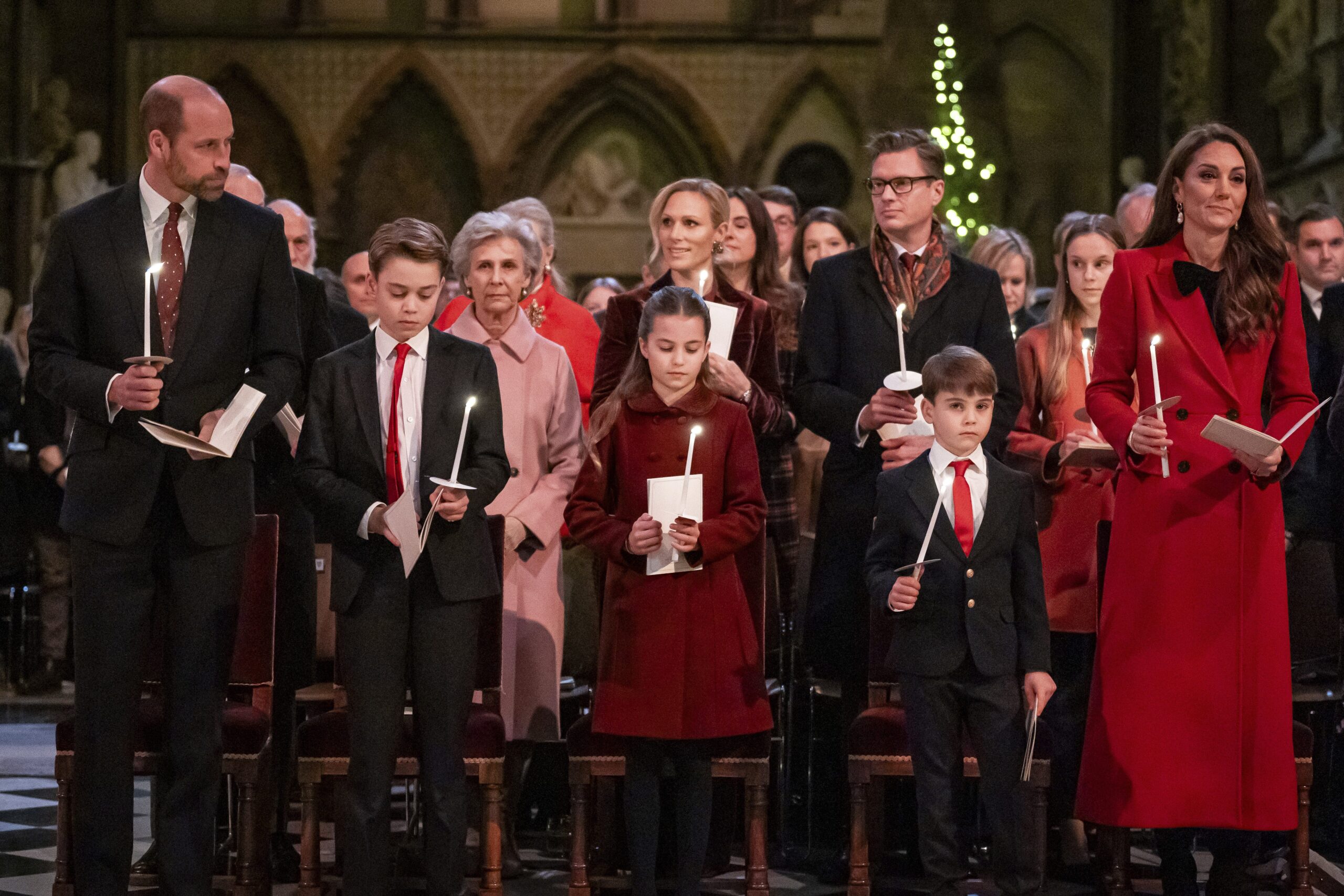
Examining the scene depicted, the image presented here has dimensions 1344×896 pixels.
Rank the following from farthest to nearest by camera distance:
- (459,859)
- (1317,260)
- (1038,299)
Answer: (1038,299), (1317,260), (459,859)

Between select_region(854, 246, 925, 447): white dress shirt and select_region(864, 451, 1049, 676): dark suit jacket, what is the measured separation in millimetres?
350

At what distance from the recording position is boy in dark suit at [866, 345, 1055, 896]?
3666 mm

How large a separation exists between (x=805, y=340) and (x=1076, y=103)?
30.2ft

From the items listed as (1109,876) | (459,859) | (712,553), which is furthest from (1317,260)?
(459,859)

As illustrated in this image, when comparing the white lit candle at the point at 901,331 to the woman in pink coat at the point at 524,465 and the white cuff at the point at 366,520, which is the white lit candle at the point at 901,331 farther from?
the white cuff at the point at 366,520

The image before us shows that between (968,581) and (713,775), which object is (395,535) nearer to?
(713,775)

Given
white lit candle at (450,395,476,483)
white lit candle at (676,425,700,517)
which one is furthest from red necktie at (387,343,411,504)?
white lit candle at (676,425,700,517)

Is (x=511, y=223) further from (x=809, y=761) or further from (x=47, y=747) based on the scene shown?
(x=47, y=747)

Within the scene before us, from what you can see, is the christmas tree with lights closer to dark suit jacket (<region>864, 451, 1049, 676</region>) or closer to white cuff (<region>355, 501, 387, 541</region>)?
dark suit jacket (<region>864, 451, 1049, 676</region>)

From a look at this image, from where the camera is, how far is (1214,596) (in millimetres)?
3699

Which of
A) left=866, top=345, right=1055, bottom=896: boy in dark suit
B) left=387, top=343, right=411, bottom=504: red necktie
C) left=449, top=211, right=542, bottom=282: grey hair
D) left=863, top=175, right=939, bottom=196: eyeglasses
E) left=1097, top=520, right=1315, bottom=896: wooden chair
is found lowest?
left=1097, top=520, right=1315, bottom=896: wooden chair

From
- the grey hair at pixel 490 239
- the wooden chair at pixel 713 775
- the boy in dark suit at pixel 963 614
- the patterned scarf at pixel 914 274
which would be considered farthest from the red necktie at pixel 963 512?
the grey hair at pixel 490 239

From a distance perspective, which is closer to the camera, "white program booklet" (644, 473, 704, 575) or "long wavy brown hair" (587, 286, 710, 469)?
"white program booklet" (644, 473, 704, 575)

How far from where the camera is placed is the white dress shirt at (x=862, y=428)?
4.19 m
